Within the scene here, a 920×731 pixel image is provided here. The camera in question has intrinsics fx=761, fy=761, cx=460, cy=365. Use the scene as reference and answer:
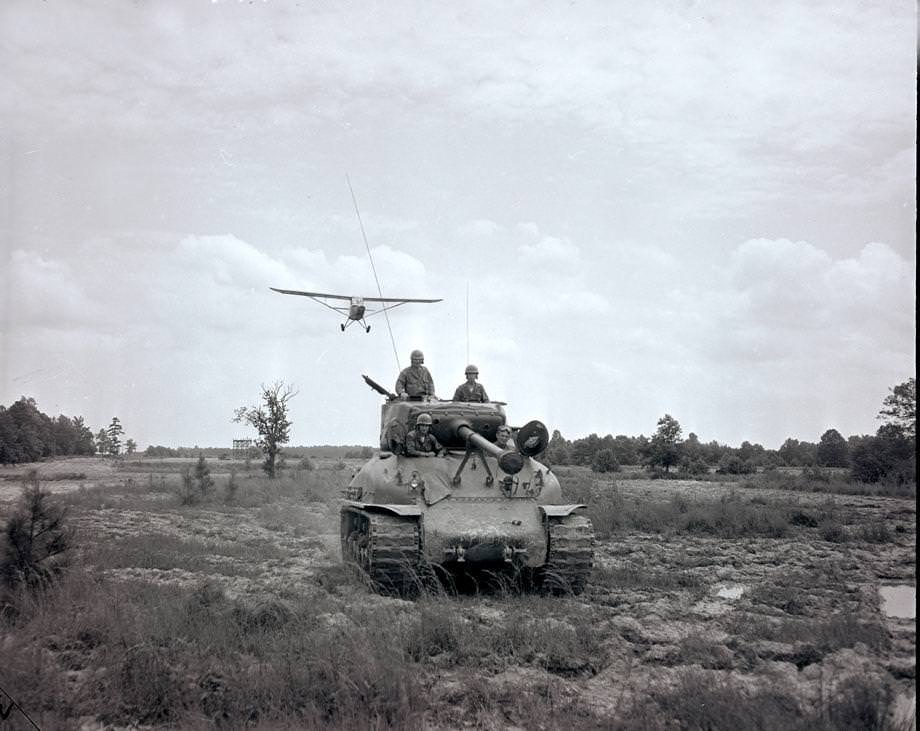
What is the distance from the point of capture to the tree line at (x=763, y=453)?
22.0 metres

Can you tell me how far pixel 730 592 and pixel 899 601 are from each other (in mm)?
1888

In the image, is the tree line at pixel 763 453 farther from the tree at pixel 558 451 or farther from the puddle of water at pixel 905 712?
the puddle of water at pixel 905 712

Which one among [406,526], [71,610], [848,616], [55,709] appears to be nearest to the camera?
[55,709]

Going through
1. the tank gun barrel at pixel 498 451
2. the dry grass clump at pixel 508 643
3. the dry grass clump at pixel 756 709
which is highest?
the tank gun barrel at pixel 498 451

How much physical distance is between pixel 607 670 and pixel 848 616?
2868 mm

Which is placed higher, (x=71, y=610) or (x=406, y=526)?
(x=406, y=526)

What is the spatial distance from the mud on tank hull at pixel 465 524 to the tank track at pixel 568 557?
1 centimetres

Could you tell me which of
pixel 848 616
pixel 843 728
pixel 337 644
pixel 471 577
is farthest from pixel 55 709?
pixel 848 616

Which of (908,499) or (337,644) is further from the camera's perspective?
(908,499)

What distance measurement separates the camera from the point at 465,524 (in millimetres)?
8797

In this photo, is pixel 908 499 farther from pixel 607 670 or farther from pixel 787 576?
pixel 607 670

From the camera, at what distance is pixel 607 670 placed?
19.4 ft

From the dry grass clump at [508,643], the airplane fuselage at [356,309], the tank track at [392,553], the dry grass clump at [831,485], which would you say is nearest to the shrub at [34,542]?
the tank track at [392,553]

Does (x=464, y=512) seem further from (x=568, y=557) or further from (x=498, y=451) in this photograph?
(x=568, y=557)
